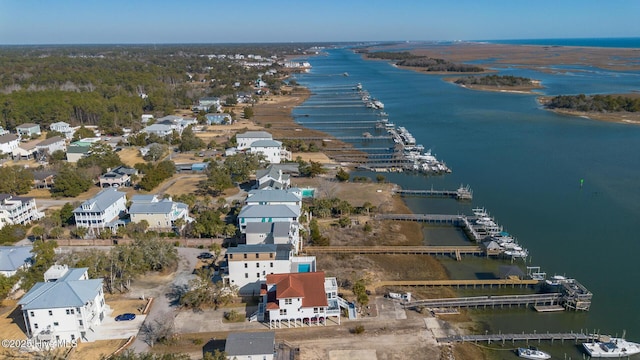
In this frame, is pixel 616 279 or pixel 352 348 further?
pixel 616 279

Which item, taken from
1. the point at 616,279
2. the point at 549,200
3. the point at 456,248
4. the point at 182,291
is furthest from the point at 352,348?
the point at 549,200

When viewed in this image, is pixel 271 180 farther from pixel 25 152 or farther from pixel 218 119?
pixel 218 119

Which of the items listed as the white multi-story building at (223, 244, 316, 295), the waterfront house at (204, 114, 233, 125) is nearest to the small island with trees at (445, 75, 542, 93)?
the waterfront house at (204, 114, 233, 125)

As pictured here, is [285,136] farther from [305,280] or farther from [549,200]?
[305,280]

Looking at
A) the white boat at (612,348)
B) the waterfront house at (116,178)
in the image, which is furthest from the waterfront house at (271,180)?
the white boat at (612,348)

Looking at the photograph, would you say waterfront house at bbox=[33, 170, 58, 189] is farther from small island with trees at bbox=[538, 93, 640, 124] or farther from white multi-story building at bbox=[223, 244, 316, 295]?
small island with trees at bbox=[538, 93, 640, 124]

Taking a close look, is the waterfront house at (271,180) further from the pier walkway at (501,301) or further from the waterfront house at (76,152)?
the waterfront house at (76,152)
